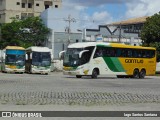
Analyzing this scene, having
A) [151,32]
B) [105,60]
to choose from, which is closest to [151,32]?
[151,32]

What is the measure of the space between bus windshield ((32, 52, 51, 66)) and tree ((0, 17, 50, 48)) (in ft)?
147

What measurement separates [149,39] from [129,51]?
2910cm

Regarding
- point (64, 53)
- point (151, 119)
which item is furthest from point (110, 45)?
point (151, 119)

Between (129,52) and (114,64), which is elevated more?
(129,52)

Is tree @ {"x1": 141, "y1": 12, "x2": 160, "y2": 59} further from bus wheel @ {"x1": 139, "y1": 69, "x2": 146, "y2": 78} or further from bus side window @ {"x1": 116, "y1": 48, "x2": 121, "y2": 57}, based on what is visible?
bus side window @ {"x1": 116, "y1": 48, "x2": 121, "y2": 57}

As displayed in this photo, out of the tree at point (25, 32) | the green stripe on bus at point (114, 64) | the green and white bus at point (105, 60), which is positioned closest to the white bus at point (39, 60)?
the green and white bus at point (105, 60)

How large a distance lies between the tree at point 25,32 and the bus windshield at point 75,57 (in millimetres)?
58892

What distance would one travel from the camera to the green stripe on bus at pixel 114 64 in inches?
1574

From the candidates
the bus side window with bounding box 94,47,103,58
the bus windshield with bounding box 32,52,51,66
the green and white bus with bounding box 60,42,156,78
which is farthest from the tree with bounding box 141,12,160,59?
the bus side window with bounding box 94,47,103,58

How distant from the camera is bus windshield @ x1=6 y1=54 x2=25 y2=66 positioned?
53.3 metres

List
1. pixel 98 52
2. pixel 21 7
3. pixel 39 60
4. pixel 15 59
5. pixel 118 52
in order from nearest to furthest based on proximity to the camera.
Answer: pixel 98 52 → pixel 118 52 → pixel 39 60 → pixel 15 59 → pixel 21 7

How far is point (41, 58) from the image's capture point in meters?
52.8

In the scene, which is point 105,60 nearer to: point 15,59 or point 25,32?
point 15,59

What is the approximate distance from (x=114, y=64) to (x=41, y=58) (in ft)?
47.0
